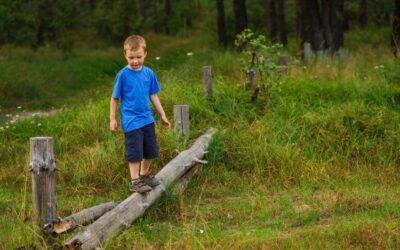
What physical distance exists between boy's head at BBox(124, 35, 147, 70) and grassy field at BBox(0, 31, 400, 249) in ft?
5.01

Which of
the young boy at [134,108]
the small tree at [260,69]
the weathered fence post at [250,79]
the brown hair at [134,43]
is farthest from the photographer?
the weathered fence post at [250,79]

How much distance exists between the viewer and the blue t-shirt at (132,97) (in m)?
7.11

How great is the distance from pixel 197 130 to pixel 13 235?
13.6ft

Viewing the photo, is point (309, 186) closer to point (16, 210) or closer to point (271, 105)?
point (271, 105)

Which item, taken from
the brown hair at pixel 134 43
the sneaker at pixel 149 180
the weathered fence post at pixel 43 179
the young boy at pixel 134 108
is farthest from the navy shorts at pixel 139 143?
the weathered fence post at pixel 43 179

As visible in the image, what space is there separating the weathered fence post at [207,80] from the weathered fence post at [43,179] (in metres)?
5.14

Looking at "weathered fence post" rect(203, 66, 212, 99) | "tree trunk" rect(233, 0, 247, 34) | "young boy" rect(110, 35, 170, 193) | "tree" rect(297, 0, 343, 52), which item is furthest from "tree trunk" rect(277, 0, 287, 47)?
"young boy" rect(110, 35, 170, 193)

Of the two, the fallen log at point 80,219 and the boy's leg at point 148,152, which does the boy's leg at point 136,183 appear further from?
the fallen log at point 80,219

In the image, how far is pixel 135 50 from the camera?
22.9ft

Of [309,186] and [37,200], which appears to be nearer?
[37,200]

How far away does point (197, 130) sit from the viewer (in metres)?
10.1

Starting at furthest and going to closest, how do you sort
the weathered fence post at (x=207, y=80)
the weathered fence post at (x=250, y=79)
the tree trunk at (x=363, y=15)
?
1. the tree trunk at (x=363, y=15)
2. the weathered fence post at (x=250, y=79)
3. the weathered fence post at (x=207, y=80)

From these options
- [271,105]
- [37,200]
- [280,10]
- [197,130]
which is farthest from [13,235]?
[280,10]

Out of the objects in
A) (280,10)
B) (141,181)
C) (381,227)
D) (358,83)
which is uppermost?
(280,10)
